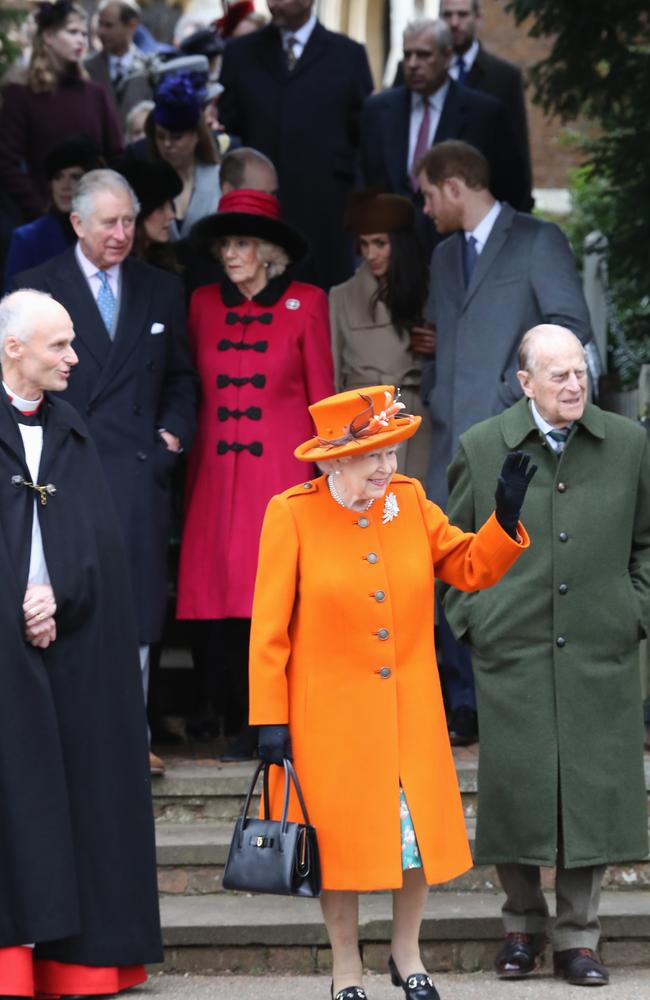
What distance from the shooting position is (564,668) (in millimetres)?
6281

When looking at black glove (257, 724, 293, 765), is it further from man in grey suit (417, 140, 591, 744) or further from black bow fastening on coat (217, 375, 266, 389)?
black bow fastening on coat (217, 375, 266, 389)

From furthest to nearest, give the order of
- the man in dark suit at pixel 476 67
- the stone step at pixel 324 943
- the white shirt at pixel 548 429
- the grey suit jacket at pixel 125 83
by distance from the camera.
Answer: the grey suit jacket at pixel 125 83 → the man in dark suit at pixel 476 67 → the stone step at pixel 324 943 → the white shirt at pixel 548 429

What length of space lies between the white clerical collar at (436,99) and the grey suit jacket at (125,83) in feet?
9.95

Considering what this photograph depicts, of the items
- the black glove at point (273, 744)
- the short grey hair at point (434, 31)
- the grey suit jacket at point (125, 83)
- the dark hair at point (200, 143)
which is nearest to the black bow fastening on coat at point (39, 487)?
the black glove at point (273, 744)

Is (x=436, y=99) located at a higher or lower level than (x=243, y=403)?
higher

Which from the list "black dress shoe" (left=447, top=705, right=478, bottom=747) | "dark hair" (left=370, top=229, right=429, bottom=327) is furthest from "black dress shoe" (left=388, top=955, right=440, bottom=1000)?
"dark hair" (left=370, top=229, right=429, bottom=327)

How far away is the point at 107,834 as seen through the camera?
6074 mm

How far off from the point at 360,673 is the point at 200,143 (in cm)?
444

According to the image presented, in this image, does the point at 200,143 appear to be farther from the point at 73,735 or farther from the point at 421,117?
the point at 73,735

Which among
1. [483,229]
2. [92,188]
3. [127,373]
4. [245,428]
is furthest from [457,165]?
[127,373]

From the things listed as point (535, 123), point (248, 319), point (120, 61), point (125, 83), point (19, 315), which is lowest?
point (19, 315)

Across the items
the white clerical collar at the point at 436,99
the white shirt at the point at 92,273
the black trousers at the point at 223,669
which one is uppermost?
the white clerical collar at the point at 436,99

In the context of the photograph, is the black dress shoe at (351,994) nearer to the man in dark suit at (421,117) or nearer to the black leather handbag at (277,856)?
the black leather handbag at (277,856)

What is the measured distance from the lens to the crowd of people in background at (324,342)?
20.6 feet
